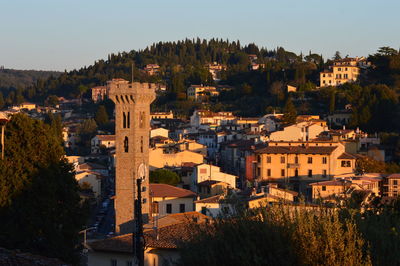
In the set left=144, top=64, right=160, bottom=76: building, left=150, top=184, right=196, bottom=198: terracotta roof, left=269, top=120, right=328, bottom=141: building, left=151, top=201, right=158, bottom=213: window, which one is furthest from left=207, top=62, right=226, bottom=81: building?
left=151, top=201, right=158, bottom=213: window

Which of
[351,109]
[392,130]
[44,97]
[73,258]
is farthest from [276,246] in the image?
[44,97]

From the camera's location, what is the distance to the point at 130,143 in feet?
115

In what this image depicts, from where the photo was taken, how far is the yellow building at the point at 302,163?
51250 mm

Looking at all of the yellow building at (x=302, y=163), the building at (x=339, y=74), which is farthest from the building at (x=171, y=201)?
the building at (x=339, y=74)

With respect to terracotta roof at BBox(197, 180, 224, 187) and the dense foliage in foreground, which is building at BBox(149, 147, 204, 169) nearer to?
terracotta roof at BBox(197, 180, 224, 187)

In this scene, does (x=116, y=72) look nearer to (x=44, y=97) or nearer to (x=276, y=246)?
(x=44, y=97)

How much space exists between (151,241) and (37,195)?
520 cm

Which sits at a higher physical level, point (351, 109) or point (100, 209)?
point (351, 109)

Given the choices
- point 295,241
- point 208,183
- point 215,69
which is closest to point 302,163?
point 208,183

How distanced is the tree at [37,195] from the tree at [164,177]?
21892mm

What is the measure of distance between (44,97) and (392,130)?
9116cm

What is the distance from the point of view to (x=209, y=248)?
42.1 feet

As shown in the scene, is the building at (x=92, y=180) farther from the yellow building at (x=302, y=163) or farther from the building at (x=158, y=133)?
the building at (x=158, y=133)

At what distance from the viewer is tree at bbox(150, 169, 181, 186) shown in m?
47.4
